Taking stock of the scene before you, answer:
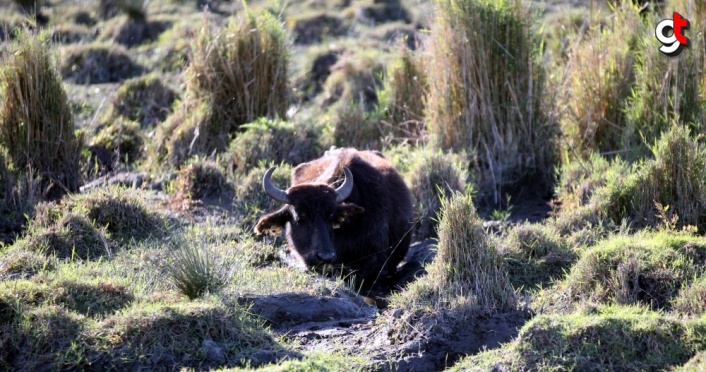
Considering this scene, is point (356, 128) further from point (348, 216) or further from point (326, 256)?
point (326, 256)

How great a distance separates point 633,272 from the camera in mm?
8211

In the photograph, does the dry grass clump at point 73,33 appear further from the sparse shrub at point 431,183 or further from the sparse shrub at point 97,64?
the sparse shrub at point 431,183

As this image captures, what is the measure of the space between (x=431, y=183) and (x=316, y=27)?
32.2 ft

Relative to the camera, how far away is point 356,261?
33.6 ft

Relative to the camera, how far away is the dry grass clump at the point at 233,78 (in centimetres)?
1370

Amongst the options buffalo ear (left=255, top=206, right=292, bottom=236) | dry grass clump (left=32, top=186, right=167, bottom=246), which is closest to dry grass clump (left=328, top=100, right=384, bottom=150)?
buffalo ear (left=255, top=206, right=292, bottom=236)

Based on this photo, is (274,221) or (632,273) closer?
(632,273)

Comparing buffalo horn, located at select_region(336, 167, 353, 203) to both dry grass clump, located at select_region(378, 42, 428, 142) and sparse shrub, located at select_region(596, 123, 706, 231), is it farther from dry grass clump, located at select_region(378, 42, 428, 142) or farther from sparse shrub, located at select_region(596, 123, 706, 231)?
dry grass clump, located at select_region(378, 42, 428, 142)

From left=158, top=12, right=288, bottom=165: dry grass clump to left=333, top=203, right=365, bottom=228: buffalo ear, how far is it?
3896 millimetres

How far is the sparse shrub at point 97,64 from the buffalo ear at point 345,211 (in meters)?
8.91

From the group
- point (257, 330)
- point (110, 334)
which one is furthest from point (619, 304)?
point (110, 334)

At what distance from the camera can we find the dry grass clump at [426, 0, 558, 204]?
1205 cm

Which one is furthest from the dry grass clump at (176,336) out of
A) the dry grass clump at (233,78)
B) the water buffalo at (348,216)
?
the dry grass clump at (233,78)

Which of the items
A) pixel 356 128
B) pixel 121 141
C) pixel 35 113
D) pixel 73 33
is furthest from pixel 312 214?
pixel 73 33
